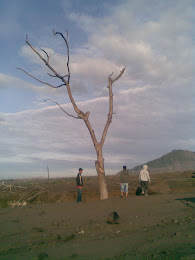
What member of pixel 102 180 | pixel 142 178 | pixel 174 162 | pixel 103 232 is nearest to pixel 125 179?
pixel 142 178

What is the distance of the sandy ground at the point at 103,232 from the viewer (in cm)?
498

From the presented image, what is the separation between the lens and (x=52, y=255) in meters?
5.15

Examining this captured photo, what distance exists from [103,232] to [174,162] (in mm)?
69158

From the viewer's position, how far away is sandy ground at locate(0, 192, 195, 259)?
498 centimetres

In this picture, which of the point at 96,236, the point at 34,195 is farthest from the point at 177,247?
the point at 34,195

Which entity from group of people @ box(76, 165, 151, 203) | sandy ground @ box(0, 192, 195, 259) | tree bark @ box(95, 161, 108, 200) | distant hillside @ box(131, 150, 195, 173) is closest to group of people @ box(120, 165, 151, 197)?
group of people @ box(76, 165, 151, 203)

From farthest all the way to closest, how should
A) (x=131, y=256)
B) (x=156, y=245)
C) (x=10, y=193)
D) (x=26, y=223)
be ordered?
(x=10, y=193) → (x=26, y=223) → (x=156, y=245) → (x=131, y=256)

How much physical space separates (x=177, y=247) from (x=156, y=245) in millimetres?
440

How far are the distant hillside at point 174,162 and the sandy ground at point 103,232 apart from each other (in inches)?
2323

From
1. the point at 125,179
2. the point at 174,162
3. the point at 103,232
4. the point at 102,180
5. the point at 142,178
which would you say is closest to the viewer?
the point at 103,232

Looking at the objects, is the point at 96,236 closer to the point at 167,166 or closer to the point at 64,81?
the point at 64,81

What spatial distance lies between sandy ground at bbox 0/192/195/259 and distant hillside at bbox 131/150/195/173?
194 ft

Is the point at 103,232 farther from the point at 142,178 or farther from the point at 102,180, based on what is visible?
the point at 142,178

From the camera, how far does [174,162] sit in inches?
2847
